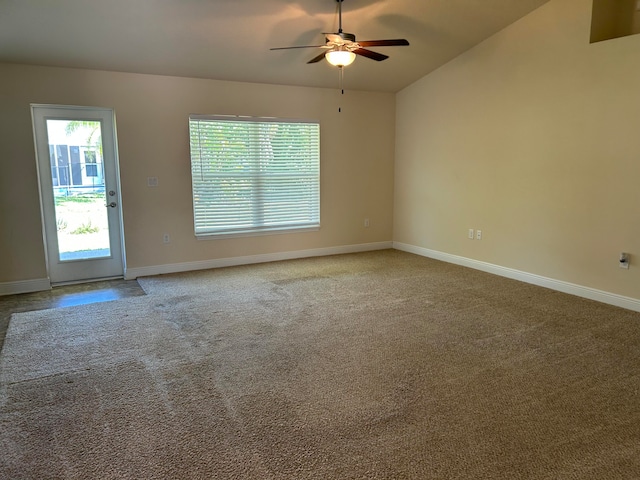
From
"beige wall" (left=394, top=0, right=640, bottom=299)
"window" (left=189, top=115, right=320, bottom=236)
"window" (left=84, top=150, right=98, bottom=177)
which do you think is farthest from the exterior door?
"beige wall" (left=394, top=0, right=640, bottom=299)

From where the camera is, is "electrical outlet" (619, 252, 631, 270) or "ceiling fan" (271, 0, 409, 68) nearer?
"ceiling fan" (271, 0, 409, 68)

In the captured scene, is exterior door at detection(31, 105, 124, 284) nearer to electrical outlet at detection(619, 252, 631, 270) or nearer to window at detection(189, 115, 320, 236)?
window at detection(189, 115, 320, 236)

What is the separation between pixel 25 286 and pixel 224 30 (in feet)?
12.1

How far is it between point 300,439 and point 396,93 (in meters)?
5.96

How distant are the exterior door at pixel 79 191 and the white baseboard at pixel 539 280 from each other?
4483 millimetres

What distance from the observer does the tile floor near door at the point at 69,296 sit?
14.4ft

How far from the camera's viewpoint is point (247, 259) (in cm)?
620

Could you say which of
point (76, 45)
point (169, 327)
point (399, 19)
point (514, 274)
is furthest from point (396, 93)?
point (169, 327)

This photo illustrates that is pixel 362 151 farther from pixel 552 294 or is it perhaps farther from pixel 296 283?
pixel 552 294

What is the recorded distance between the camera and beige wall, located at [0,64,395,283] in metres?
4.71

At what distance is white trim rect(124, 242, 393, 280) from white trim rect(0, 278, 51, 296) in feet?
2.90

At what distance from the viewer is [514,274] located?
529cm

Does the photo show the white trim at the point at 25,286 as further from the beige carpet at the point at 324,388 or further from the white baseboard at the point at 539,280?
the white baseboard at the point at 539,280

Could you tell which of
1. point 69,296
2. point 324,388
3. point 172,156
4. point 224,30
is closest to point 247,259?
point 172,156
